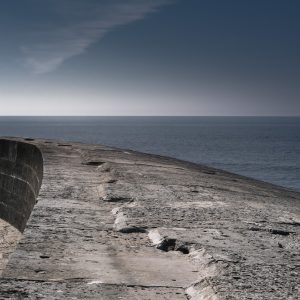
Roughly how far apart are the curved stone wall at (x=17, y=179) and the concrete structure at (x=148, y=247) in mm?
3424

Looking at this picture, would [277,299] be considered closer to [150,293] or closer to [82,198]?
[150,293]

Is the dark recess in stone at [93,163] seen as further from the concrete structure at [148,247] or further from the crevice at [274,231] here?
the crevice at [274,231]

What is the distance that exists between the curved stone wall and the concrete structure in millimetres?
3424

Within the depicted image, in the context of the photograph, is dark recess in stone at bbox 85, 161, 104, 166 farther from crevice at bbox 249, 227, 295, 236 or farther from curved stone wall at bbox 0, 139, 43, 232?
crevice at bbox 249, 227, 295, 236

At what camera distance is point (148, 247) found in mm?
3221

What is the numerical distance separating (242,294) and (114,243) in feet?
3.80

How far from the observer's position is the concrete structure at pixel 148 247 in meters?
2.35

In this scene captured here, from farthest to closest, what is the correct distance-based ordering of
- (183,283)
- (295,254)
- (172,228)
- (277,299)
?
(172,228) → (295,254) → (183,283) → (277,299)

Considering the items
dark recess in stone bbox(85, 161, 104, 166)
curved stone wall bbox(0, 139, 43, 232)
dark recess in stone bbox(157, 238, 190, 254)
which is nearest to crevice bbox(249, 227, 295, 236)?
dark recess in stone bbox(157, 238, 190, 254)

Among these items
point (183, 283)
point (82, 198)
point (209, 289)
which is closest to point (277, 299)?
point (209, 289)

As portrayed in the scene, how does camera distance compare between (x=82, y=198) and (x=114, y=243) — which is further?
(x=82, y=198)

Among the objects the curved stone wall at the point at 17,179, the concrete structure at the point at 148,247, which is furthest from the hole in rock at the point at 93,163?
the concrete structure at the point at 148,247

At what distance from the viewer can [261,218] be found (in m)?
4.48

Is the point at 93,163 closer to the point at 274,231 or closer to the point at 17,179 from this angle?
the point at 17,179
